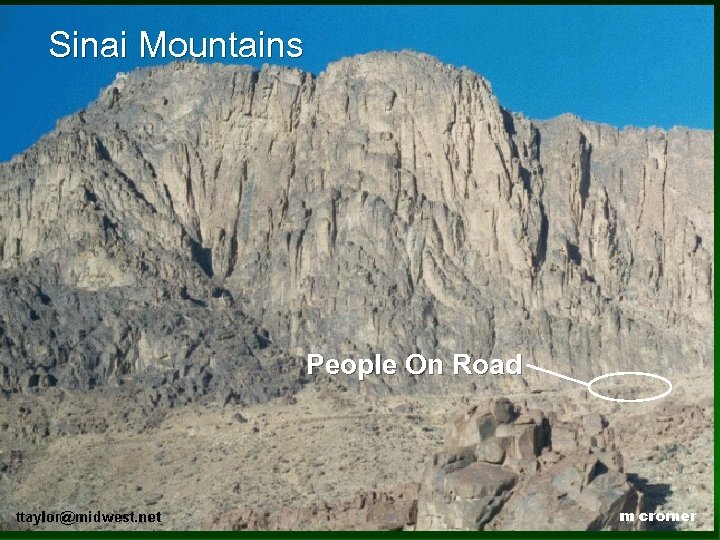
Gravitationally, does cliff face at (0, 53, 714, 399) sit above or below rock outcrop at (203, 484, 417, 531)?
above

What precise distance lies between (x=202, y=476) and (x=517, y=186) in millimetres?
44877

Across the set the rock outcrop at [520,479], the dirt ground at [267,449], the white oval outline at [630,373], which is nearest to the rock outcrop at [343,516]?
the rock outcrop at [520,479]

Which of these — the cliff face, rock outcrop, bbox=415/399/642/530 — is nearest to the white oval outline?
the cliff face

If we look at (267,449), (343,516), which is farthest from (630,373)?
(343,516)

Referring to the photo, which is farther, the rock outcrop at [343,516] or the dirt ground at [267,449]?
the dirt ground at [267,449]

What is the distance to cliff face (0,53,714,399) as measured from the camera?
15088 cm

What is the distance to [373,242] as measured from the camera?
15750 cm

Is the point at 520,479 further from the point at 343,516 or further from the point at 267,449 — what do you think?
the point at 267,449

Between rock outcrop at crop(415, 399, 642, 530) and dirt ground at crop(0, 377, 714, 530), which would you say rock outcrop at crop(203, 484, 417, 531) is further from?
dirt ground at crop(0, 377, 714, 530)

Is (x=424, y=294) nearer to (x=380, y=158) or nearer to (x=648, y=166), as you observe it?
(x=380, y=158)

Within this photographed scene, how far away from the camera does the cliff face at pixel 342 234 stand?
495 feet

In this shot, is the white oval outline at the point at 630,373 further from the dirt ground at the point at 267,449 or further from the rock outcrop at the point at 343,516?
the rock outcrop at the point at 343,516

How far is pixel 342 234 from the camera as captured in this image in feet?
520

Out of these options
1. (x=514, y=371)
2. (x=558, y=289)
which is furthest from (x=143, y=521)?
(x=558, y=289)
